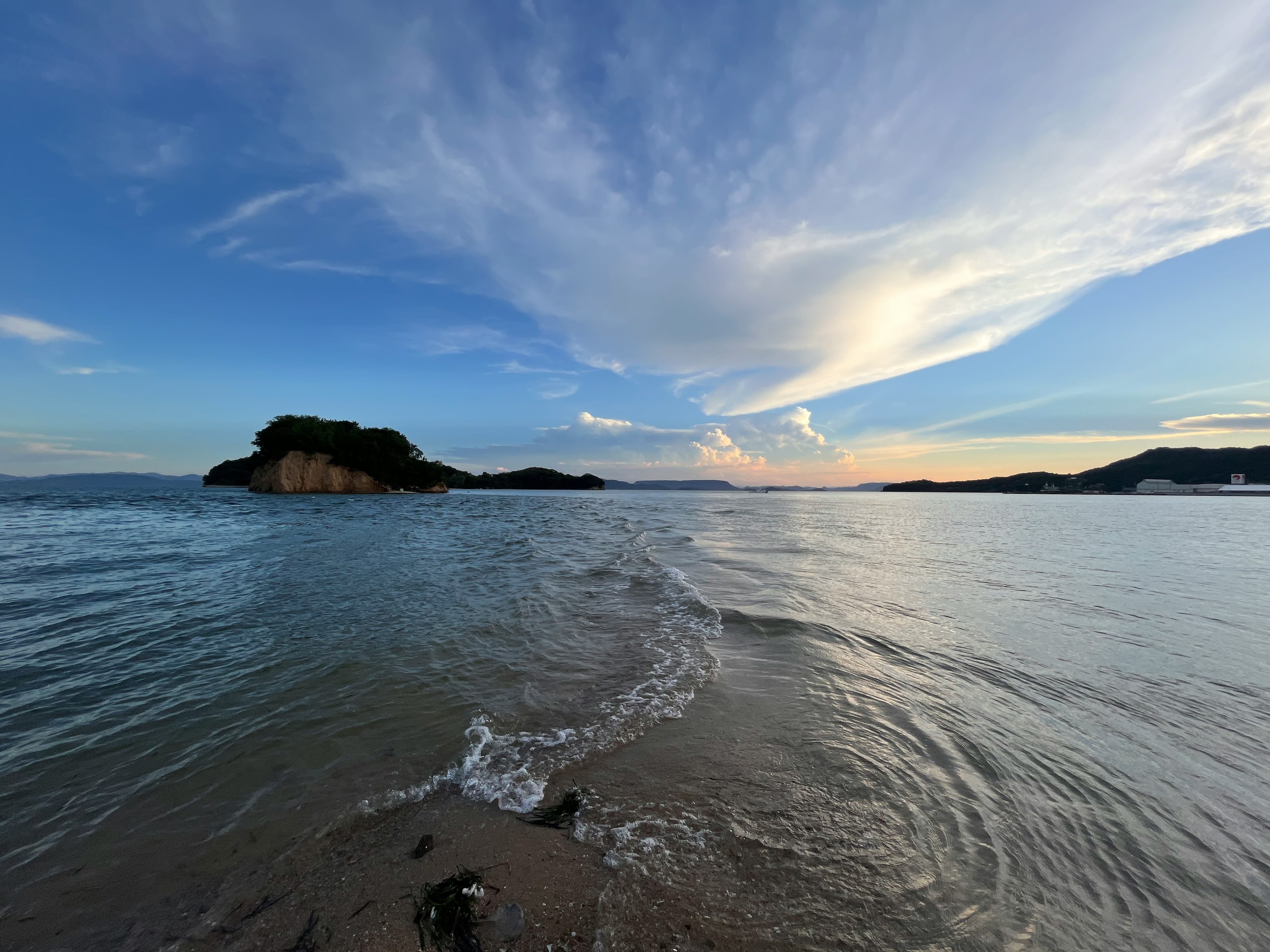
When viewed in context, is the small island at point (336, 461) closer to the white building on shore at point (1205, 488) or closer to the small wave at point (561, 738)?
the small wave at point (561, 738)

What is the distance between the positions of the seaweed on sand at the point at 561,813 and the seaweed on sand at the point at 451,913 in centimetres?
64

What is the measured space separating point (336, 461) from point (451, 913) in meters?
75.5

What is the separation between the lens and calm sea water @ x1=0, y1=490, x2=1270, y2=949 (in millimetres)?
2941

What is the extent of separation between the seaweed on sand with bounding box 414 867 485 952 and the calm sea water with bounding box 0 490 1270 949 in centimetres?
77

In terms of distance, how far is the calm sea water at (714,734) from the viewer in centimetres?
294

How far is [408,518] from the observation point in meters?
29.9

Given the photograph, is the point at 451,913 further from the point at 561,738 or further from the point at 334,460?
the point at 334,460

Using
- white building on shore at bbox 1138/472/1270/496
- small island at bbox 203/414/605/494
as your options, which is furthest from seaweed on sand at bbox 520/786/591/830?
white building on shore at bbox 1138/472/1270/496

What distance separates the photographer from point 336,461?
65.2 meters

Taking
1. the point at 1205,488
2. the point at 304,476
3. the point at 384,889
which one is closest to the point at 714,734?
the point at 384,889

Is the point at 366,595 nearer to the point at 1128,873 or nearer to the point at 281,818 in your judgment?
the point at 281,818

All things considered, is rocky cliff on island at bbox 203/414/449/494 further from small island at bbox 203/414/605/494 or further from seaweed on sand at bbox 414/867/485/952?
seaweed on sand at bbox 414/867/485/952

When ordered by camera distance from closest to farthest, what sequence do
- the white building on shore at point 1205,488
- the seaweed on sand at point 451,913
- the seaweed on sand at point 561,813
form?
the seaweed on sand at point 451,913, the seaweed on sand at point 561,813, the white building on shore at point 1205,488

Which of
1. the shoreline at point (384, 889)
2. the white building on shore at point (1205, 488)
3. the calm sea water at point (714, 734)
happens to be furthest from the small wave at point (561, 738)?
the white building on shore at point (1205, 488)
